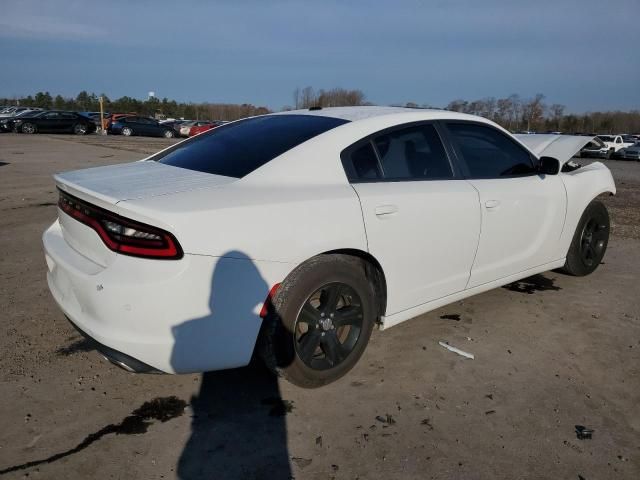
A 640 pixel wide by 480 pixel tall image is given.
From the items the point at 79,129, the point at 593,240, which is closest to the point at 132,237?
the point at 593,240

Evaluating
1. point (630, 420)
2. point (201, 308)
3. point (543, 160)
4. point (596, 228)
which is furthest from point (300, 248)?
point (596, 228)

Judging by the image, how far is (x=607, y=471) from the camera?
2.32 m

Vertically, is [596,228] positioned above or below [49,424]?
above

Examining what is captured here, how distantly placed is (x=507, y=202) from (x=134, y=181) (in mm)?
2572

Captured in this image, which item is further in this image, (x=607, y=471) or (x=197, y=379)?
(x=197, y=379)

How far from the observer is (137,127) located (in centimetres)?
3484

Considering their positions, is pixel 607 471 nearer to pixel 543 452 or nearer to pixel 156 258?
pixel 543 452

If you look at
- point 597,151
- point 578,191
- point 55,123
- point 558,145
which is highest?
point 55,123

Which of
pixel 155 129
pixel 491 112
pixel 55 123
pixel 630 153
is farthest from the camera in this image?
pixel 491 112

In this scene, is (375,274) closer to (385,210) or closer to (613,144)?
(385,210)

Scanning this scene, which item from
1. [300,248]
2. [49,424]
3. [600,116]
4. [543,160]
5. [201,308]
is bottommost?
[49,424]

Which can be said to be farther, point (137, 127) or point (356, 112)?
point (137, 127)

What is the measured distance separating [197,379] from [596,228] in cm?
405

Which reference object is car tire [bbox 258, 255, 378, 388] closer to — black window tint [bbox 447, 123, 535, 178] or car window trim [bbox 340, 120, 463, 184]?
car window trim [bbox 340, 120, 463, 184]
